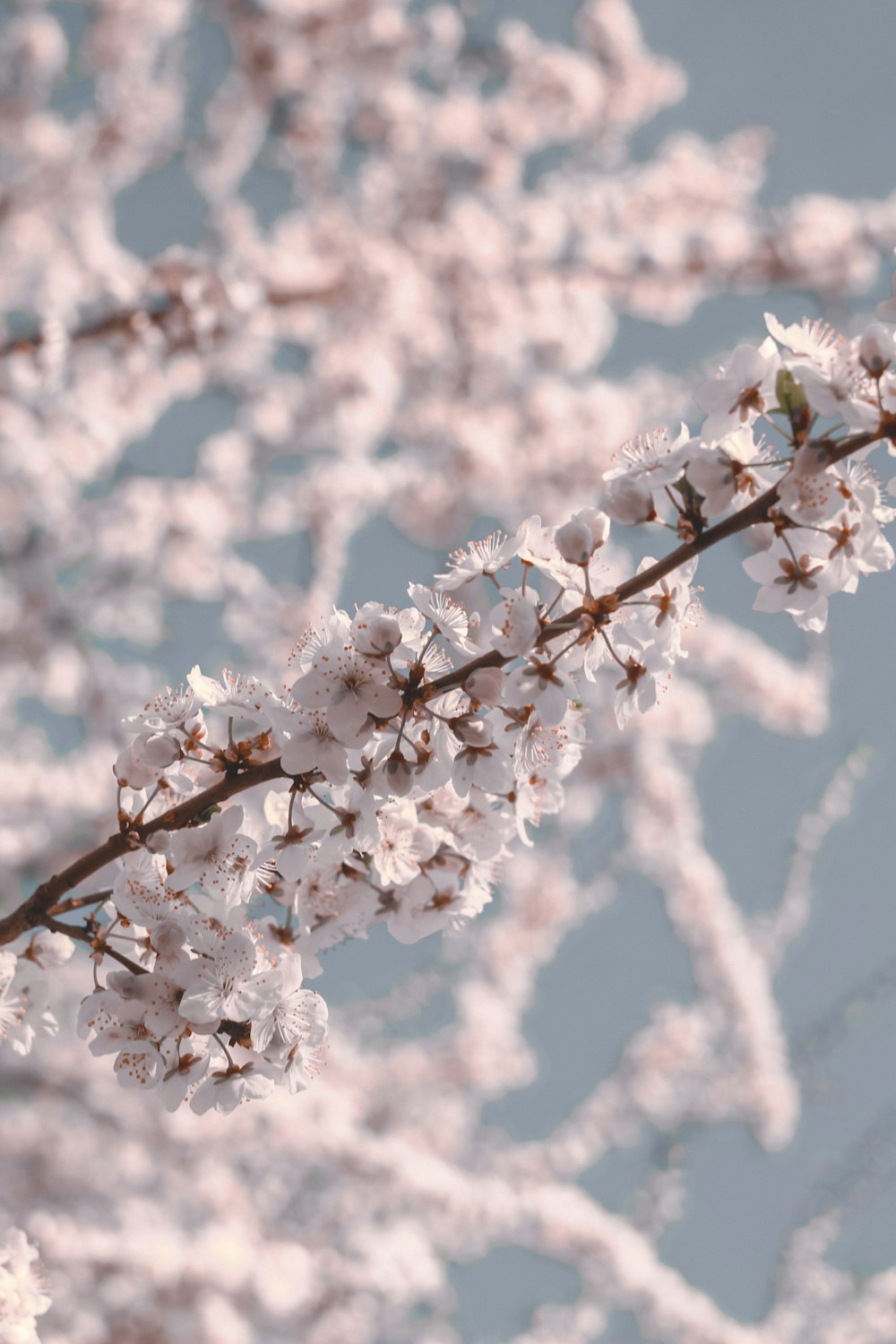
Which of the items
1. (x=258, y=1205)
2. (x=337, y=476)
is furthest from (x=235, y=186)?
(x=258, y=1205)

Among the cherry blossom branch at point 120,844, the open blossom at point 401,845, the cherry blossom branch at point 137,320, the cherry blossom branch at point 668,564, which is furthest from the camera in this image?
the cherry blossom branch at point 137,320

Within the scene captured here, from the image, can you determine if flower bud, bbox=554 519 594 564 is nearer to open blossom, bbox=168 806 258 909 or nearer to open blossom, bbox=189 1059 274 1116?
open blossom, bbox=168 806 258 909

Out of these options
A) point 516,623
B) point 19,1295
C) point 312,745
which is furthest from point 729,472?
point 19,1295

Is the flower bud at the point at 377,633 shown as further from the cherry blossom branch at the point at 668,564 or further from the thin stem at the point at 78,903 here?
the thin stem at the point at 78,903

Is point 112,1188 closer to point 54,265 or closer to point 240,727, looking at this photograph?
point 240,727

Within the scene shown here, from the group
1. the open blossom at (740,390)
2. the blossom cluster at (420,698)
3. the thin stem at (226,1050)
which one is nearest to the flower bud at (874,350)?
the blossom cluster at (420,698)

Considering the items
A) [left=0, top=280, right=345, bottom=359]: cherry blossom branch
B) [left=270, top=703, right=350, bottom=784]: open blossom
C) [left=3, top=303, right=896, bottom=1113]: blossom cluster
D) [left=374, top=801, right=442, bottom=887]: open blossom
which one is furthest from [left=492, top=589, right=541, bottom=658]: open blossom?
[left=0, top=280, right=345, bottom=359]: cherry blossom branch

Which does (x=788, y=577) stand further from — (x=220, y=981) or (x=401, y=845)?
(x=220, y=981)
